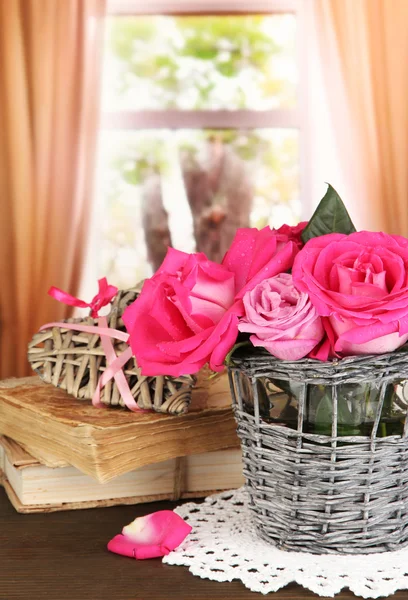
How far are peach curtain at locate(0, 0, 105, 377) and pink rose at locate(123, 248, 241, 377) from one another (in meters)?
2.32

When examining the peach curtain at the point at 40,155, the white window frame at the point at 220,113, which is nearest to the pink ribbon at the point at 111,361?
the peach curtain at the point at 40,155

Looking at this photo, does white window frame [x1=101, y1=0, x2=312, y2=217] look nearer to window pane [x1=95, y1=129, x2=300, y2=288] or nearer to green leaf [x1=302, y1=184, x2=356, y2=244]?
window pane [x1=95, y1=129, x2=300, y2=288]

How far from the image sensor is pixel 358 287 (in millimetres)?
593

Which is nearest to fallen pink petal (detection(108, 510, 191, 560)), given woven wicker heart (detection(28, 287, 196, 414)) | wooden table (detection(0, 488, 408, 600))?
wooden table (detection(0, 488, 408, 600))

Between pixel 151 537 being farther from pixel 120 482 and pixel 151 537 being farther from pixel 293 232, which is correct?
pixel 293 232

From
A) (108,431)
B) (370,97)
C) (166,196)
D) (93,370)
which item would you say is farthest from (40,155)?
(108,431)

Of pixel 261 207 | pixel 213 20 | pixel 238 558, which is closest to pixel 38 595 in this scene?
pixel 238 558

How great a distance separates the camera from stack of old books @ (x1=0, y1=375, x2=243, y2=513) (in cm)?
77

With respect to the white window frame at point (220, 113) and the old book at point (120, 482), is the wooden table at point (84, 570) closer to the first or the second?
the old book at point (120, 482)

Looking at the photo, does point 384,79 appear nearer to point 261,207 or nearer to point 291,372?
point 261,207

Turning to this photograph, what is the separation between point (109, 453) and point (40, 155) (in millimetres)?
2395

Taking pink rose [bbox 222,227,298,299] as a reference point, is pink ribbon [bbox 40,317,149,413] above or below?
below

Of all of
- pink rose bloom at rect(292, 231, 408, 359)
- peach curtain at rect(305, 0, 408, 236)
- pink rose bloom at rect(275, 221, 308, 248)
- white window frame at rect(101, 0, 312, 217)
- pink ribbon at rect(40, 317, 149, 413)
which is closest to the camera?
pink rose bloom at rect(292, 231, 408, 359)

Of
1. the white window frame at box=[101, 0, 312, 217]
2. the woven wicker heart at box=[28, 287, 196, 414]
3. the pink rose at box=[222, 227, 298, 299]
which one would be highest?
the white window frame at box=[101, 0, 312, 217]
